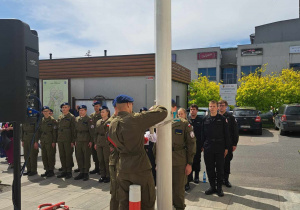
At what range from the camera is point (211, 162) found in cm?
546

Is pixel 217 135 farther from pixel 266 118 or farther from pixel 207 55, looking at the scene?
pixel 207 55

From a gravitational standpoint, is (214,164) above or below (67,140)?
below

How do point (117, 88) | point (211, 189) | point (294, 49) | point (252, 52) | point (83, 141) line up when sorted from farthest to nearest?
point (252, 52) < point (294, 49) < point (117, 88) < point (83, 141) < point (211, 189)

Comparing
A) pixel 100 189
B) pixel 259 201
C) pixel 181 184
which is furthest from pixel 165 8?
pixel 100 189

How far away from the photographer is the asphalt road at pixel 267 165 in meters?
6.36

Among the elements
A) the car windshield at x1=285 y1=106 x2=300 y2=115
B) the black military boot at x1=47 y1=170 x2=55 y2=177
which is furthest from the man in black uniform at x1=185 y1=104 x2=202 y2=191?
the car windshield at x1=285 y1=106 x2=300 y2=115

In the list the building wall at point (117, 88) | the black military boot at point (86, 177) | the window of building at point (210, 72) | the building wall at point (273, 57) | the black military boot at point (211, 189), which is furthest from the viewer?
the window of building at point (210, 72)

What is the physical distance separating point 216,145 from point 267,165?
3688mm

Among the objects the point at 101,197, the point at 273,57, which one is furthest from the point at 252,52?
the point at 101,197

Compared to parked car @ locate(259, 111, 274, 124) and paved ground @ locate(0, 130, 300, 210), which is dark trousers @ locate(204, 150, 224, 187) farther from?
parked car @ locate(259, 111, 274, 124)

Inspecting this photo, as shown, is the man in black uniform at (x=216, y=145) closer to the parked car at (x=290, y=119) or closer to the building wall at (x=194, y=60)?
the parked car at (x=290, y=119)

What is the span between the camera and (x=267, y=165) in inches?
320

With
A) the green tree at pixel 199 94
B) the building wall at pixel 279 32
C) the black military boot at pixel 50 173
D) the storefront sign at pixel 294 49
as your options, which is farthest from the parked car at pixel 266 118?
the building wall at pixel 279 32

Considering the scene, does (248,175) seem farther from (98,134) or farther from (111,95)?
(111,95)
